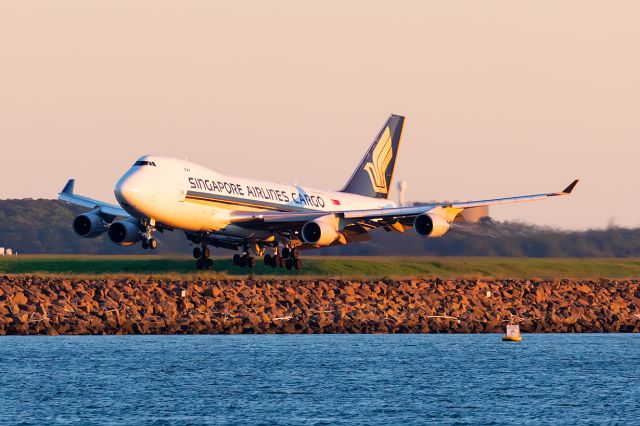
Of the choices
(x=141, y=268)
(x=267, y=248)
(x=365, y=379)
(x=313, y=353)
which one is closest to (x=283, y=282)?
(x=267, y=248)

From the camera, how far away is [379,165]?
10025 cm

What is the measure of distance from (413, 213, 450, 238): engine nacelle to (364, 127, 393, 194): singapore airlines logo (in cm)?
1626

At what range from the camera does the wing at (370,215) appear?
79.2 m

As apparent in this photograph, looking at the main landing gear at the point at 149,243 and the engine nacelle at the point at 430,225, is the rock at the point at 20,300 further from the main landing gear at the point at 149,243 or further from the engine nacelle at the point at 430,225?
the engine nacelle at the point at 430,225

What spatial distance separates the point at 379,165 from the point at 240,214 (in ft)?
76.1

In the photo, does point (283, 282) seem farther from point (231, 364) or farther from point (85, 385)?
point (85, 385)

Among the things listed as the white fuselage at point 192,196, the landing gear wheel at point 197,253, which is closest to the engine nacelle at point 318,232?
the white fuselage at point 192,196

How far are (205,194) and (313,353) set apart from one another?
1029cm

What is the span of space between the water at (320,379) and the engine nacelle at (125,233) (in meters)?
6.06

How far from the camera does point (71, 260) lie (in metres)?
103

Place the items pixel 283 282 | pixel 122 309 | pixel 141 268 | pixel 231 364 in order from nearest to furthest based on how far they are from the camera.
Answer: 1. pixel 231 364
2. pixel 122 309
3. pixel 283 282
4. pixel 141 268

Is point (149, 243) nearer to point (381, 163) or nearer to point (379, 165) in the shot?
point (379, 165)

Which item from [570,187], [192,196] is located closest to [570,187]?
[570,187]

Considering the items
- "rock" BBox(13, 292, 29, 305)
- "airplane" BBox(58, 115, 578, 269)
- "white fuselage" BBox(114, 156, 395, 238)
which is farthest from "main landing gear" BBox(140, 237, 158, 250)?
"rock" BBox(13, 292, 29, 305)
